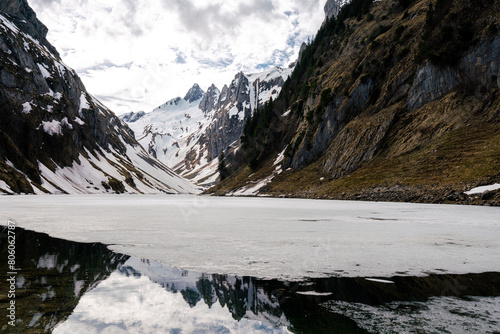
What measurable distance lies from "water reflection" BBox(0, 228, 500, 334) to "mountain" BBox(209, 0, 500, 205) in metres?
36.6

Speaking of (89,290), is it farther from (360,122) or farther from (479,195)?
(360,122)

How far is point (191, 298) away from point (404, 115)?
75.4 m

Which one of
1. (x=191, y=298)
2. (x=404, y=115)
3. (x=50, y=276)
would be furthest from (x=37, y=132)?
(x=191, y=298)

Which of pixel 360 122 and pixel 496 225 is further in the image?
pixel 360 122

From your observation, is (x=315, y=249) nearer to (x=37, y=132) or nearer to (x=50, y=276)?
(x=50, y=276)

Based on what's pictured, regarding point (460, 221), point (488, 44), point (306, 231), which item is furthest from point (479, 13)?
point (306, 231)

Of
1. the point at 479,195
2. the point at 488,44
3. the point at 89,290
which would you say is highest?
the point at 488,44

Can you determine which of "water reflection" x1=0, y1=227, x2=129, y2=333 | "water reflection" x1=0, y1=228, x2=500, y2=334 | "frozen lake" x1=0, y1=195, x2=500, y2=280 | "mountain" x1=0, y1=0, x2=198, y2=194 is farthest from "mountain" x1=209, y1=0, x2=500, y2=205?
"mountain" x1=0, y1=0, x2=198, y2=194

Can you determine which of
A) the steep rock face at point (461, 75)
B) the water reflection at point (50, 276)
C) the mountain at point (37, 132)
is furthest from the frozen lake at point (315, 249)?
the mountain at point (37, 132)

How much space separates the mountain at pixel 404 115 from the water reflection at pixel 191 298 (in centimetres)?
3658

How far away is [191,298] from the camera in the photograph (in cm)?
702

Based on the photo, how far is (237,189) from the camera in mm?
114000

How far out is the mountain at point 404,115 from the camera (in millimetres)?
49062

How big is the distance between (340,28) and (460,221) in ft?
443
